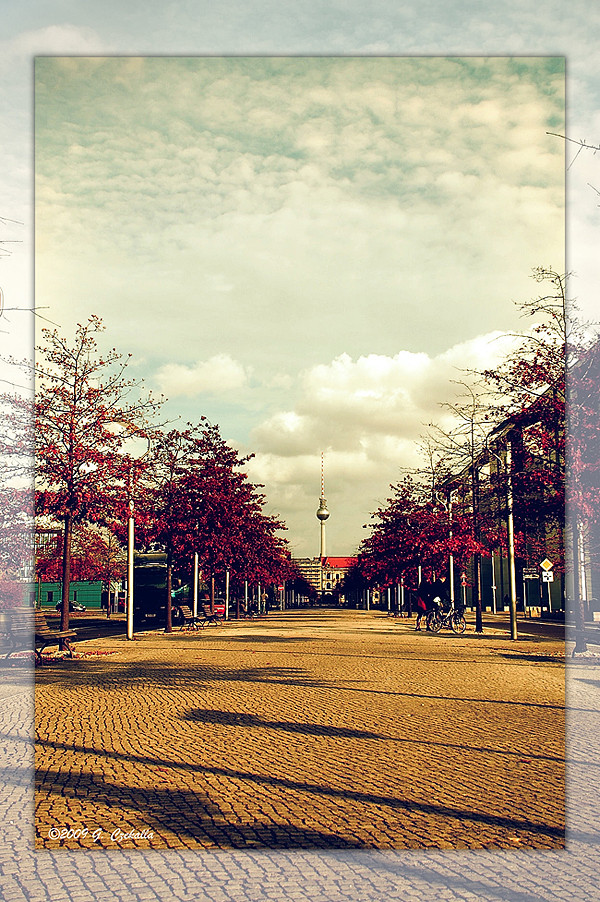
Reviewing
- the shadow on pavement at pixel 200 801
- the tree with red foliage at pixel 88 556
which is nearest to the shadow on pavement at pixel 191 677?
the tree with red foliage at pixel 88 556

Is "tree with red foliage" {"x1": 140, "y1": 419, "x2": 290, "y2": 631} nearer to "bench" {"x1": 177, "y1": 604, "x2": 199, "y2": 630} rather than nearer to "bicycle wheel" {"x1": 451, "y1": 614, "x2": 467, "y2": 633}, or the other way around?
"bench" {"x1": 177, "y1": 604, "x2": 199, "y2": 630}

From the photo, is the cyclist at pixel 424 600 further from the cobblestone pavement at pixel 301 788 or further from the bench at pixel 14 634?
the cobblestone pavement at pixel 301 788

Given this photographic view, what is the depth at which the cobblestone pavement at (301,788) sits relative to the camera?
4871 mm

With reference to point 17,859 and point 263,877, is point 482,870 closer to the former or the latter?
point 263,877

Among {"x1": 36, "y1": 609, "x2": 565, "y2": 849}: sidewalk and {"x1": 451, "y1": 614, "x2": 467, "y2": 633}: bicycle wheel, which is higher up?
{"x1": 36, "y1": 609, "x2": 565, "y2": 849}: sidewalk

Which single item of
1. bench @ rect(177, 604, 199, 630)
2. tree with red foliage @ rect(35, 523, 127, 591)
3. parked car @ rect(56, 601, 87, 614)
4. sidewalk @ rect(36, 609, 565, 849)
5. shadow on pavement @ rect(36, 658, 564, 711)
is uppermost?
tree with red foliage @ rect(35, 523, 127, 591)

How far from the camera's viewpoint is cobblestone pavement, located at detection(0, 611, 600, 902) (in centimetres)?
487

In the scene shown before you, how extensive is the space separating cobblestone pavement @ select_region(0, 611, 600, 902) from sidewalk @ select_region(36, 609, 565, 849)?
0.08 feet

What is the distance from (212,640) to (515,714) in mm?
15394

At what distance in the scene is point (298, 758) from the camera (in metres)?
8.12

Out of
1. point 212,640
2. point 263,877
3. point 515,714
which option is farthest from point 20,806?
point 212,640

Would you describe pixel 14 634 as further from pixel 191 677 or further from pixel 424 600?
pixel 424 600

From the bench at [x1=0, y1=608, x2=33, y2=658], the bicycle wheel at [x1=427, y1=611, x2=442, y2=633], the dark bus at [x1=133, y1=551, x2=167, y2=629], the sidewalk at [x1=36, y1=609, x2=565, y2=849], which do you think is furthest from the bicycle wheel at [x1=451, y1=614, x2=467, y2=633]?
the dark bus at [x1=133, y1=551, x2=167, y2=629]

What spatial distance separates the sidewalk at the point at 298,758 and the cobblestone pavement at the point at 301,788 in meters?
0.02
